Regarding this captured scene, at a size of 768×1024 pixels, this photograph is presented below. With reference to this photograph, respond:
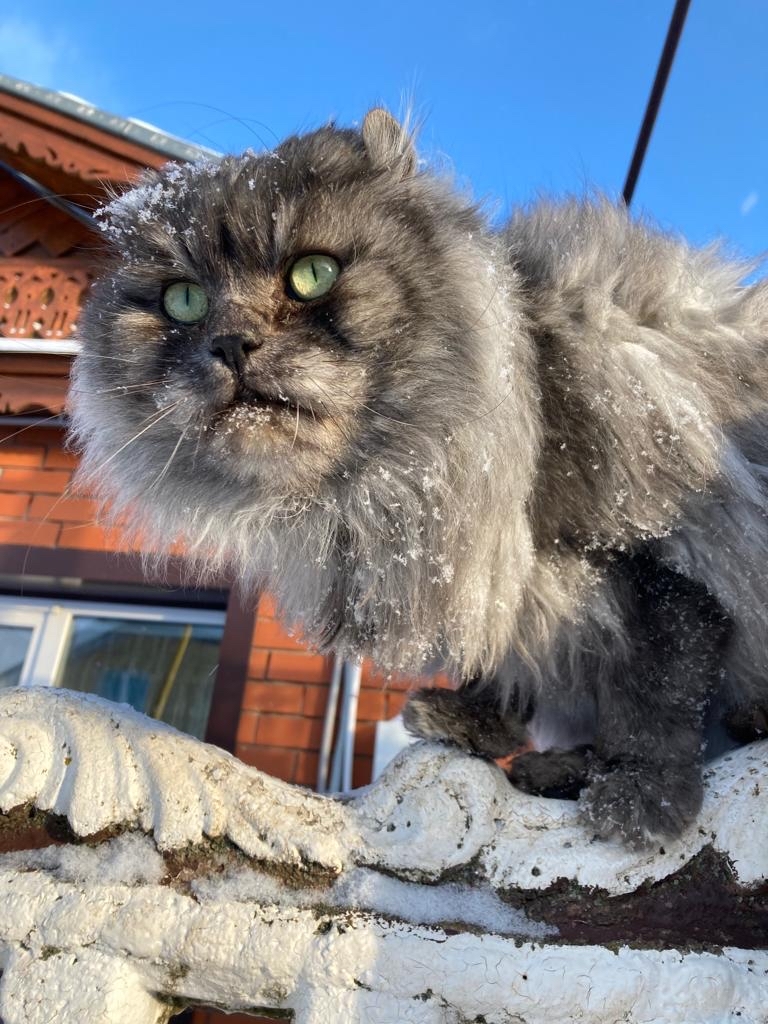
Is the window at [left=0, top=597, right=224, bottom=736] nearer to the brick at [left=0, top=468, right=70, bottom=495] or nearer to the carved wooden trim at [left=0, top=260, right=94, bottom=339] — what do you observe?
the brick at [left=0, top=468, right=70, bottom=495]

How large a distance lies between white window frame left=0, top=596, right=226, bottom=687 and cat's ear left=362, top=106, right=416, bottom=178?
7.96 ft

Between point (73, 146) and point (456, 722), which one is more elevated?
point (73, 146)

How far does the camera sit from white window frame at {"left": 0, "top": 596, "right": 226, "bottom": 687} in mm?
3641

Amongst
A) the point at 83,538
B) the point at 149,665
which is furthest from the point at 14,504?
the point at 149,665

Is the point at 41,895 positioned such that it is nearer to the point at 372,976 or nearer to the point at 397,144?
the point at 372,976

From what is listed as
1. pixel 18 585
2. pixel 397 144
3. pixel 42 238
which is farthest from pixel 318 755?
pixel 42 238

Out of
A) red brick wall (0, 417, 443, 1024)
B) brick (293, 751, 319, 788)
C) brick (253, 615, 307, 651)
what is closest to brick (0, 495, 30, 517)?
red brick wall (0, 417, 443, 1024)

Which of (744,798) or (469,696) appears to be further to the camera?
(469,696)

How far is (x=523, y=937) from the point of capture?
1.13 metres

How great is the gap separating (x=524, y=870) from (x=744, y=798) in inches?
14.2

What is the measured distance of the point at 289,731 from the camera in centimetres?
329

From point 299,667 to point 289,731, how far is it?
0.87 feet

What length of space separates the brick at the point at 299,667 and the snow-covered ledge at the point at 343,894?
2051mm

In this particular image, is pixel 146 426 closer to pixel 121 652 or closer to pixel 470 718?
pixel 470 718
